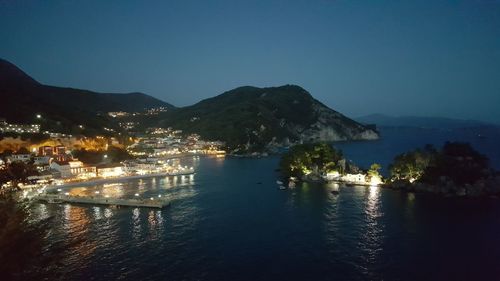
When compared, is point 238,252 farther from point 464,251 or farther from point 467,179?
point 467,179

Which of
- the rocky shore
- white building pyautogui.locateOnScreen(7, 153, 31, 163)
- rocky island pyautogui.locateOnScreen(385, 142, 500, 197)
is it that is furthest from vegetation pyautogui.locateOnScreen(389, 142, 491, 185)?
white building pyautogui.locateOnScreen(7, 153, 31, 163)

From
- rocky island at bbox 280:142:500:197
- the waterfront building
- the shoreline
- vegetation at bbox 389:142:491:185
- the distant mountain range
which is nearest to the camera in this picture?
rocky island at bbox 280:142:500:197

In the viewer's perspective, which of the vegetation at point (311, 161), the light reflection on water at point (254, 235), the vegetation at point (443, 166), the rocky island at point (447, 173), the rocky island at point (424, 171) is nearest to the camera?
the light reflection on water at point (254, 235)

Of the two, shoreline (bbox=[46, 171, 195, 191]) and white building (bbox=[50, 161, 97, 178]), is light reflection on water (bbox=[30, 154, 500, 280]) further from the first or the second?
white building (bbox=[50, 161, 97, 178])

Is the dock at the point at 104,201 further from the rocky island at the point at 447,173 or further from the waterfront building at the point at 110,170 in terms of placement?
the rocky island at the point at 447,173

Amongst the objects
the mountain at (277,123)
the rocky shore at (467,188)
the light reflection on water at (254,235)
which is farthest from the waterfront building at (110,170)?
the mountain at (277,123)

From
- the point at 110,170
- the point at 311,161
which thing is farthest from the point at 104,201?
the point at 311,161
